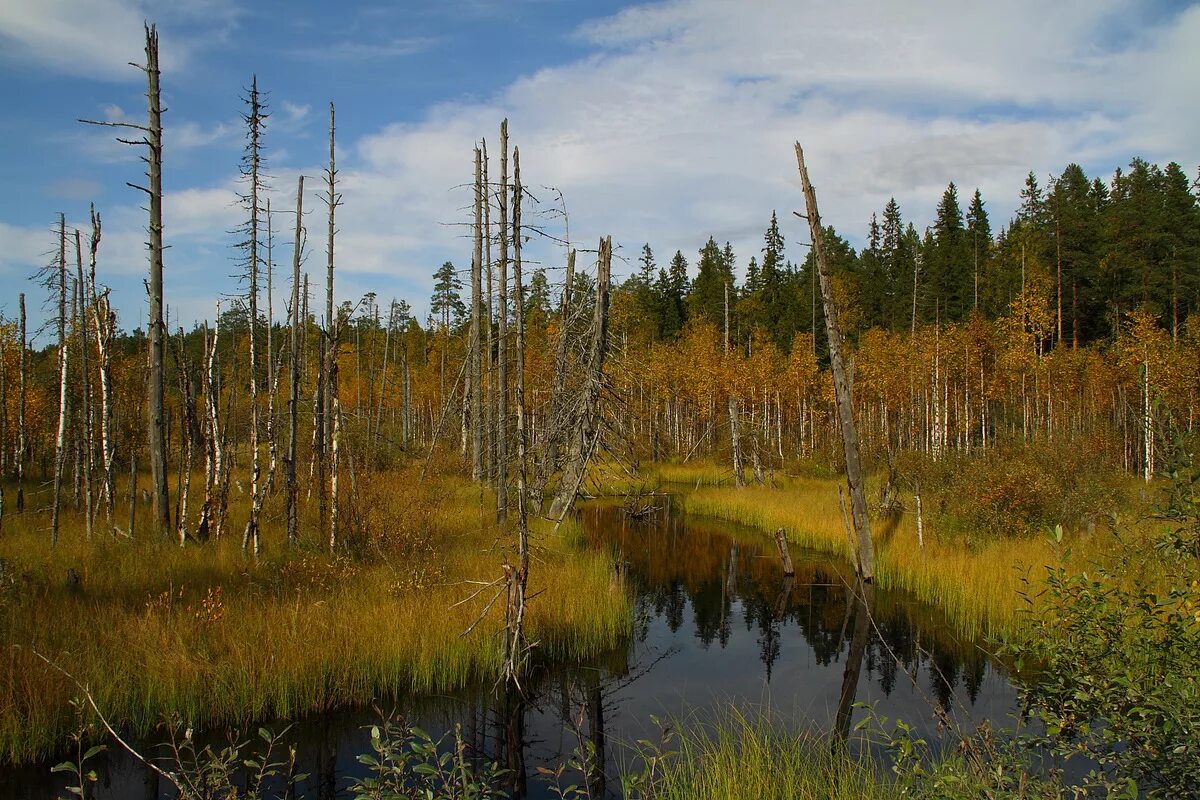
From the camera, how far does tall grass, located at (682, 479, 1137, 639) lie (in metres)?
11.2

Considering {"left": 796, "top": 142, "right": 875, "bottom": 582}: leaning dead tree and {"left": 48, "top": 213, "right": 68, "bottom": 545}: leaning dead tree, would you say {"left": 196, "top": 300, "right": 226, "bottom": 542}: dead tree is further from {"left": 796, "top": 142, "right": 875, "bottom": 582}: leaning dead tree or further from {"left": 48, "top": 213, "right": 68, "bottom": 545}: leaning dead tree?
{"left": 796, "top": 142, "right": 875, "bottom": 582}: leaning dead tree

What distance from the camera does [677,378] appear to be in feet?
137

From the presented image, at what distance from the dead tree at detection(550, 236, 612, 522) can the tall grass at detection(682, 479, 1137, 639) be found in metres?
6.67

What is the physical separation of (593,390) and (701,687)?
777cm

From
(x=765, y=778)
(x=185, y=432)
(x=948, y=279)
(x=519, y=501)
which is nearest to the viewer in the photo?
(x=765, y=778)

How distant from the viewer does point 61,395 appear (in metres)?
14.8

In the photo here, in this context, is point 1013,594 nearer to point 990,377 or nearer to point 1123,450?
point 1123,450

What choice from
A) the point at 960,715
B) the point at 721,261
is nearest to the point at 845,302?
the point at 721,261

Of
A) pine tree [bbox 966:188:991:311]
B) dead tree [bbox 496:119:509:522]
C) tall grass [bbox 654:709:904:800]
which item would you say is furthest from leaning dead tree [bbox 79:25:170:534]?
pine tree [bbox 966:188:991:311]

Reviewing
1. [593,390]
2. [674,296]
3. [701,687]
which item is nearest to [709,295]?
[674,296]

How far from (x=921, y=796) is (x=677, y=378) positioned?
37623 millimetres

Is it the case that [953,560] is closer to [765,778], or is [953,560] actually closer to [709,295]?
[765,778]

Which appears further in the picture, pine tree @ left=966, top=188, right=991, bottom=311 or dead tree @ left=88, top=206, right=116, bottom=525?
pine tree @ left=966, top=188, right=991, bottom=311

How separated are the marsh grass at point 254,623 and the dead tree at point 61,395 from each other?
1.68ft
